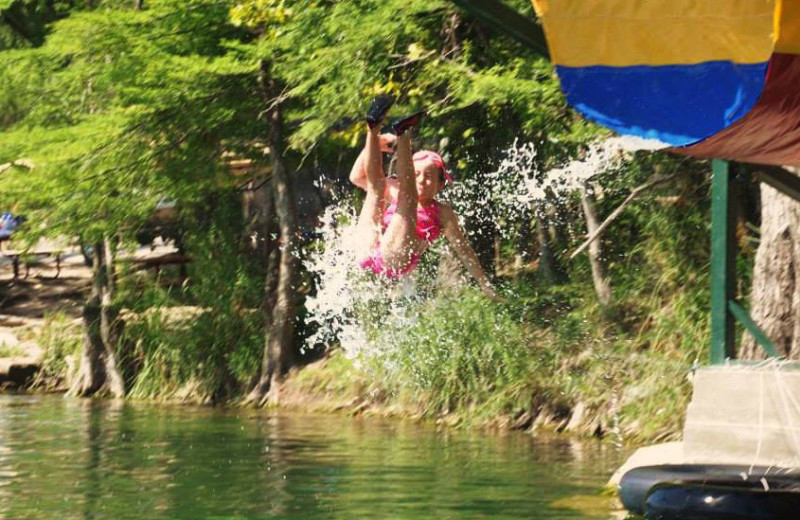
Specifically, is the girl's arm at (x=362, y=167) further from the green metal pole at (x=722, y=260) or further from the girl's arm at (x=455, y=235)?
the green metal pole at (x=722, y=260)

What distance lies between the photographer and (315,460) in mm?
14070

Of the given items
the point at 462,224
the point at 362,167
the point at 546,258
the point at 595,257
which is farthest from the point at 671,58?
the point at 462,224

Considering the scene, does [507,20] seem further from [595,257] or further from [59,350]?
[59,350]

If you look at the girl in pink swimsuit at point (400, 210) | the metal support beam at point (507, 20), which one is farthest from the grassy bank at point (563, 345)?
the metal support beam at point (507, 20)

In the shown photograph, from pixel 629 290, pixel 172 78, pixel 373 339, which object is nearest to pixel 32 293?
pixel 172 78

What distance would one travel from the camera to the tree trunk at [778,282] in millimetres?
12977

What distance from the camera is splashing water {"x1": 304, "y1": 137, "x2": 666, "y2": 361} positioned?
1717 centimetres

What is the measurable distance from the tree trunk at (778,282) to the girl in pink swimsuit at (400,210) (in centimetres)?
221

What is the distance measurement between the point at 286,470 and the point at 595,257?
15.8 feet

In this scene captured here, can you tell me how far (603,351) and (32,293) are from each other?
15979 mm

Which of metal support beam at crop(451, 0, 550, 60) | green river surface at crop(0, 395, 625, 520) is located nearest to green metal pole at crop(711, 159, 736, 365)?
green river surface at crop(0, 395, 625, 520)

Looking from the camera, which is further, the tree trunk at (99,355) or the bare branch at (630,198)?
the tree trunk at (99,355)

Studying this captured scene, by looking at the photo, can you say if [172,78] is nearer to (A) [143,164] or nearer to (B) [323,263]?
(A) [143,164]

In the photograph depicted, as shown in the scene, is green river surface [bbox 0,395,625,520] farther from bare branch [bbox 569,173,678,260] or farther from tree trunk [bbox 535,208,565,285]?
tree trunk [bbox 535,208,565,285]
